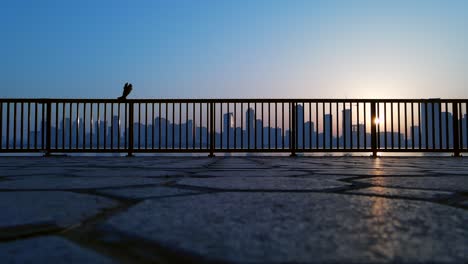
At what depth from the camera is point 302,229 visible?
26.7 inches

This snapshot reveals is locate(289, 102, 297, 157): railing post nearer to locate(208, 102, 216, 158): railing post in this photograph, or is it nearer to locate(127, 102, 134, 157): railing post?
locate(208, 102, 216, 158): railing post

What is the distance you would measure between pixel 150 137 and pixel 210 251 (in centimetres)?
643

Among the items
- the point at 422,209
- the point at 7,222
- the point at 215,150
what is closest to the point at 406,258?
the point at 422,209

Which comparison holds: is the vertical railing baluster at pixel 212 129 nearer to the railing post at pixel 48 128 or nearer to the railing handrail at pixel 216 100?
the railing handrail at pixel 216 100

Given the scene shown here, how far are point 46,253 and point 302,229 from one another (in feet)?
1.43

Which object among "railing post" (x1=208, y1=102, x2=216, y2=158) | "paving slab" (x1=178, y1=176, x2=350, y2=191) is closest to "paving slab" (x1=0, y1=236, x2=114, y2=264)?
"paving slab" (x1=178, y1=176, x2=350, y2=191)

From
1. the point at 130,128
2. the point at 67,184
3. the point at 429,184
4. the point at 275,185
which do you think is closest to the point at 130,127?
the point at 130,128

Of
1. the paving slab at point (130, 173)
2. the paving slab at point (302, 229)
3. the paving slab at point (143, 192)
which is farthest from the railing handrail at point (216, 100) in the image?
the paving slab at point (302, 229)

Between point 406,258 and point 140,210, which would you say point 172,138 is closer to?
point 140,210

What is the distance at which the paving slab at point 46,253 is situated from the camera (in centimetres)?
50

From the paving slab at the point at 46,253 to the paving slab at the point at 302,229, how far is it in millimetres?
106

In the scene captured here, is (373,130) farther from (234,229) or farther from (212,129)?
(234,229)

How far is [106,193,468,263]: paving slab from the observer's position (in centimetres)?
53

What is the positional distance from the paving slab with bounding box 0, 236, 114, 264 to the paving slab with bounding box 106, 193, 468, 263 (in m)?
0.11
